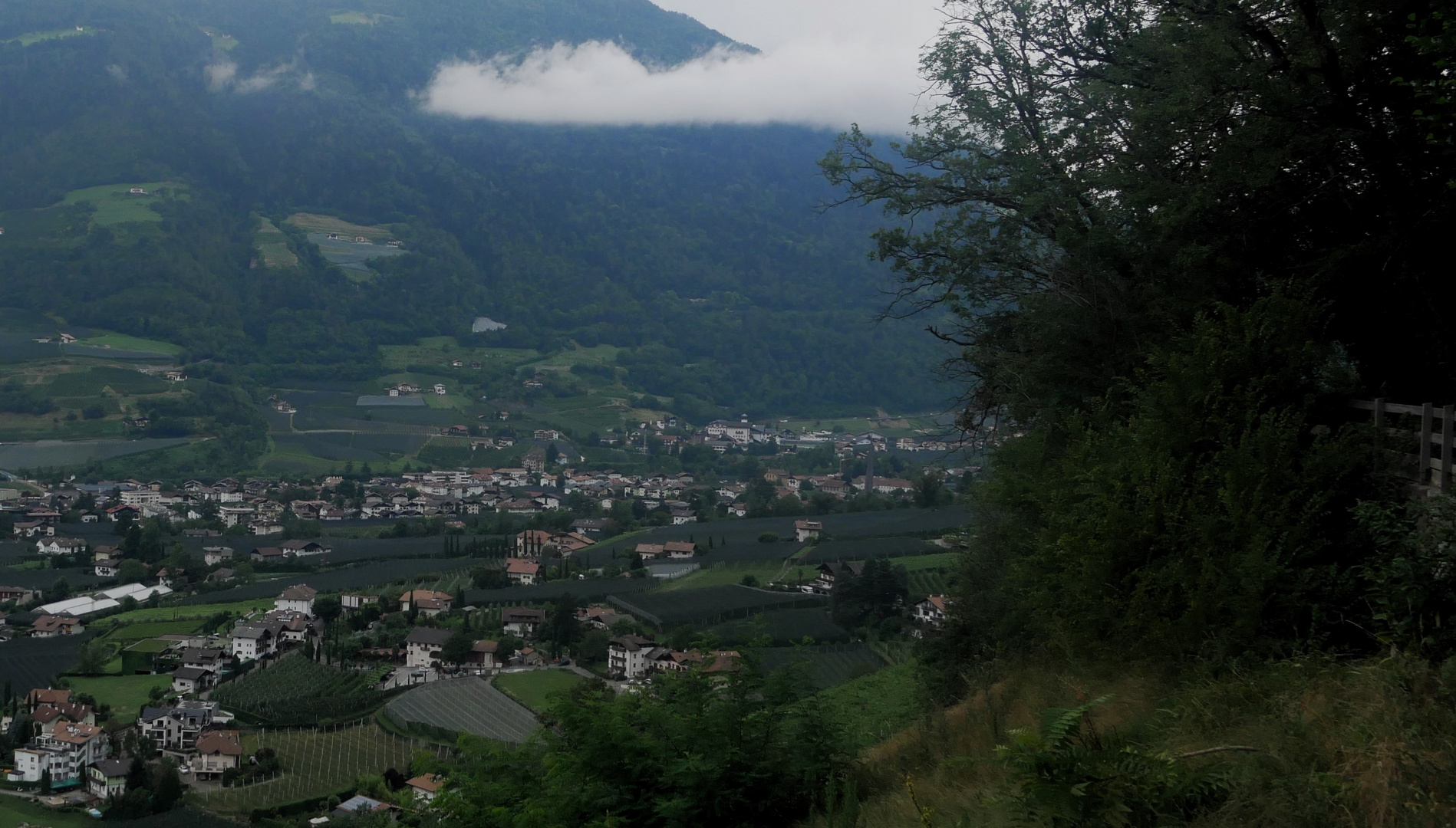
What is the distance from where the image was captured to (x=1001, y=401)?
11766mm

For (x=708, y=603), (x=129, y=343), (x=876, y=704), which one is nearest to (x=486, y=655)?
(x=708, y=603)

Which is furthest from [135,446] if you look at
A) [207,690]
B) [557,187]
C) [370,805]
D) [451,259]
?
[557,187]

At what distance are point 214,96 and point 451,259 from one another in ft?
205

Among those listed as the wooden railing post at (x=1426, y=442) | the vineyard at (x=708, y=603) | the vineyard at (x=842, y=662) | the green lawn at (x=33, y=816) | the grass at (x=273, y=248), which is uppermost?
the grass at (x=273, y=248)

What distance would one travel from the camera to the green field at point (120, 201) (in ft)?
372

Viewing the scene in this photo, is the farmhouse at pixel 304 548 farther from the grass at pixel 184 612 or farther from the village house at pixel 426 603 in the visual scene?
the village house at pixel 426 603

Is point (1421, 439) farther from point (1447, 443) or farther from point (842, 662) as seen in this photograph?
point (842, 662)

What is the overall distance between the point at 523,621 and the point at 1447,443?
1131 inches

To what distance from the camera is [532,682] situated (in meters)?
26.6

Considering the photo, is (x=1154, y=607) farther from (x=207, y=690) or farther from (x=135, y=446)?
(x=135, y=446)

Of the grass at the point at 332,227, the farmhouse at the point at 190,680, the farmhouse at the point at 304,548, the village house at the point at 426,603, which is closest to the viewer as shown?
the farmhouse at the point at 190,680

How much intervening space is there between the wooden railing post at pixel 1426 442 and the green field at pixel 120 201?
4993 inches

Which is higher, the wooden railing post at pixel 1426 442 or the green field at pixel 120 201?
the green field at pixel 120 201

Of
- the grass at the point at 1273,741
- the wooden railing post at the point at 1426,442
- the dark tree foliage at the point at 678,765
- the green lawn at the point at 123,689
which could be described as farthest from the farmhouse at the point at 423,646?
the wooden railing post at the point at 1426,442
